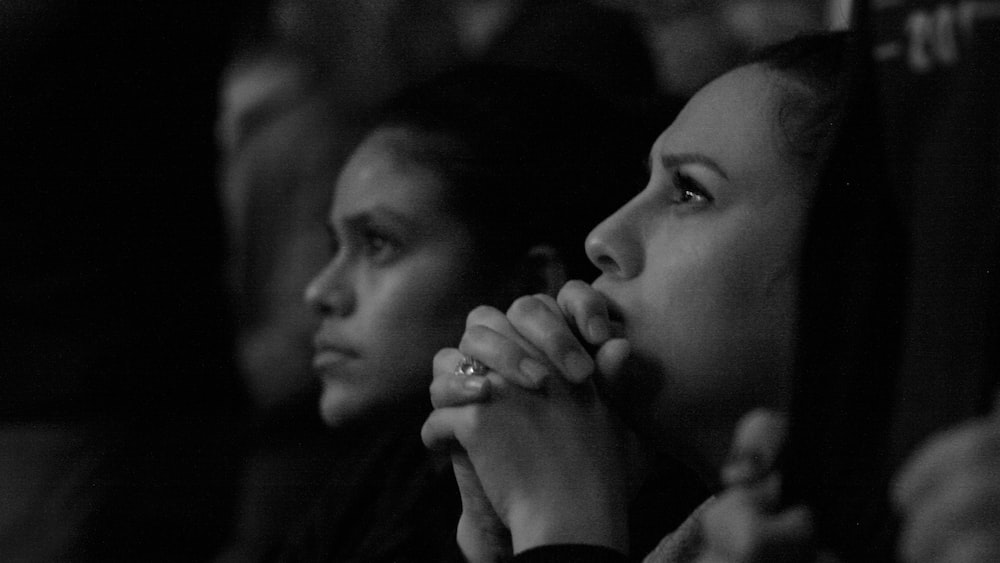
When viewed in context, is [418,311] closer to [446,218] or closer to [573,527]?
[446,218]

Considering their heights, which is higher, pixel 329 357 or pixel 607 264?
pixel 607 264

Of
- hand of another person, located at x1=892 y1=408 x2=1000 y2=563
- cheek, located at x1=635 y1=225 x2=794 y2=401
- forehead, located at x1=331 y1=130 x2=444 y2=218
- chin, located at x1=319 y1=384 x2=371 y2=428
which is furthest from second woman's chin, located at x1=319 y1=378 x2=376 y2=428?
hand of another person, located at x1=892 y1=408 x2=1000 y2=563

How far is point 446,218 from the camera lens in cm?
58

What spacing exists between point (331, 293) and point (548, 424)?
0.20 meters

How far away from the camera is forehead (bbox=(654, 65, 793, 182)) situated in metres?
0.46

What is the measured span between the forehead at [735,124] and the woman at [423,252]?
1.7 inches

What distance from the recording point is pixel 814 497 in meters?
0.41

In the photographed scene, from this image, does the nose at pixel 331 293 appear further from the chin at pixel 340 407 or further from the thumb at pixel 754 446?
the thumb at pixel 754 446

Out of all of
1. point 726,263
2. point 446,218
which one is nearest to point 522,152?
point 446,218

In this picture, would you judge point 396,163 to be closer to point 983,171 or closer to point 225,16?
point 225,16

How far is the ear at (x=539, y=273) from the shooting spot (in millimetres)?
527

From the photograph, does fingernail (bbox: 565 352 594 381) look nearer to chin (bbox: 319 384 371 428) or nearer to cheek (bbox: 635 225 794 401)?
cheek (bbox: 635 225 794 401)

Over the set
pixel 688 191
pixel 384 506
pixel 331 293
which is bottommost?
pixel 384 506

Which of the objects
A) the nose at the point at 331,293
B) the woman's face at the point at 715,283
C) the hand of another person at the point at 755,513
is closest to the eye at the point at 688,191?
the woman's face at the point at 715,283
